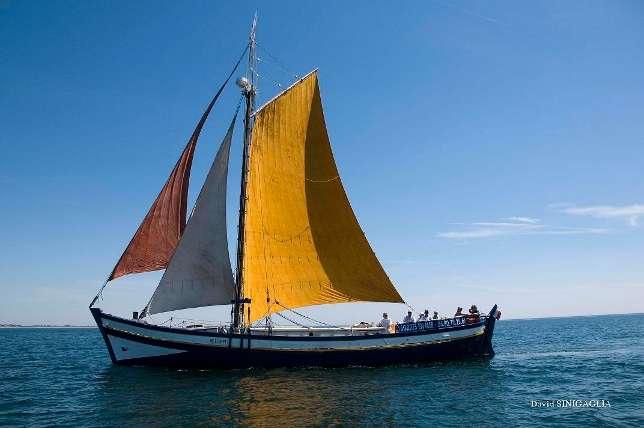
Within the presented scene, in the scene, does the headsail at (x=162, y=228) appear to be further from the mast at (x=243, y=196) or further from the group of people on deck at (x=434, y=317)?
the group of people on deck at (x=434, y=317)

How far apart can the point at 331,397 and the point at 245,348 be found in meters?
8.01

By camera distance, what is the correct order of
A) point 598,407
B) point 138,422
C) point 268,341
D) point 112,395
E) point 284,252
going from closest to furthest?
point 138,422 < point 598,407 < point 112,395 < point 268,341 < point 284,252

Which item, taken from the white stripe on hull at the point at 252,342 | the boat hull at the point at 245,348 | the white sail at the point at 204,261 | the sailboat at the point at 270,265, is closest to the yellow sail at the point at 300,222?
the sailboat at the point at 270,265

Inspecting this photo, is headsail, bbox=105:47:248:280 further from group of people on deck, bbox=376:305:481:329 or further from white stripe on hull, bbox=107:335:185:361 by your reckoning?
group of people on deck, bbox=376:305:481:329

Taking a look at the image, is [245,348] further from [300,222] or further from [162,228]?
[162,228]

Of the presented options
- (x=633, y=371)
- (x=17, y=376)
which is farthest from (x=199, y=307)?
(x=633, y=371)

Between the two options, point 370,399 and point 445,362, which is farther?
point 445,362

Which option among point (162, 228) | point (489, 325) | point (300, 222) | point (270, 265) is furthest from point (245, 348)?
point (489, 325)

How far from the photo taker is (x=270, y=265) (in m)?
29.4

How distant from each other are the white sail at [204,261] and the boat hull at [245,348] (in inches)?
74.6

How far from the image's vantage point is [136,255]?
2783cm

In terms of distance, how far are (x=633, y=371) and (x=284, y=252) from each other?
23.9m

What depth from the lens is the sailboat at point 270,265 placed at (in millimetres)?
27406

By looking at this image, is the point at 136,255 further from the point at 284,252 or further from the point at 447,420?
the point at 447,420
